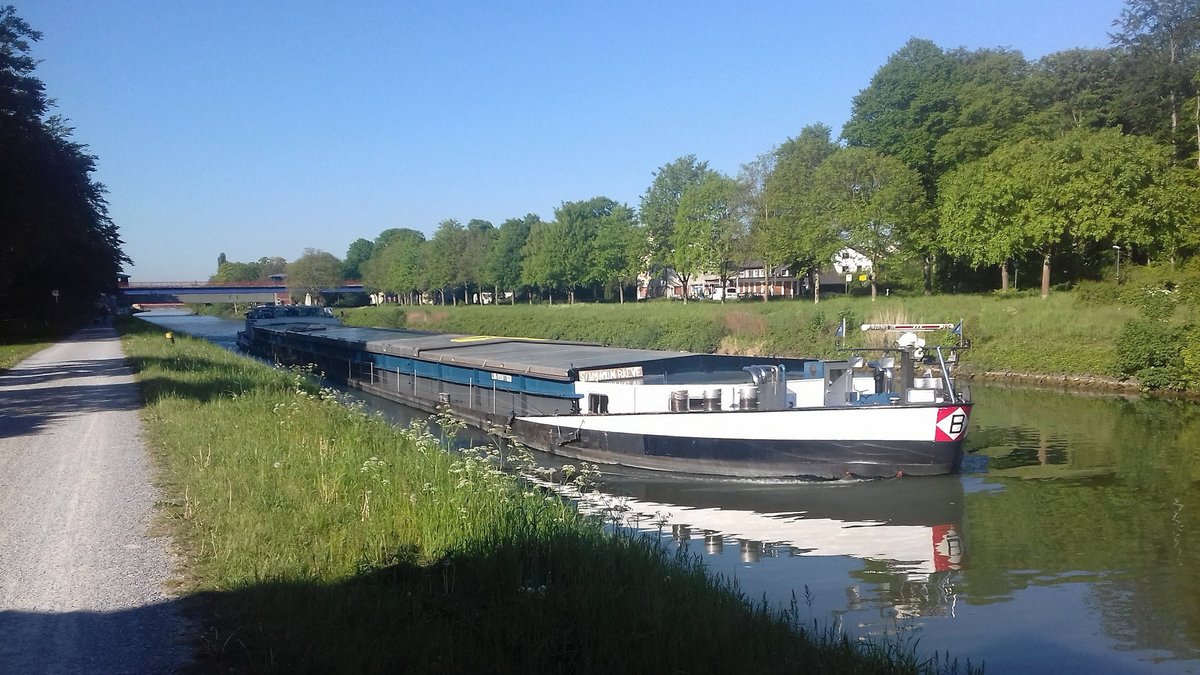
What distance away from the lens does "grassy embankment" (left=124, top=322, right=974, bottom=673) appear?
5.90 meters

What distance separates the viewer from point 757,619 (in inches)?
284

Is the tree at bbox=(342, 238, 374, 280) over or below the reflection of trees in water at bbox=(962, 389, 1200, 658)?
over

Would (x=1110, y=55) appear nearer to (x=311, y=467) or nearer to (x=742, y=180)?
(x=742, y=180)

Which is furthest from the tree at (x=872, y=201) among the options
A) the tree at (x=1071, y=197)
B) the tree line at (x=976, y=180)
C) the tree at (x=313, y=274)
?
the tree at (x=313, y=274)

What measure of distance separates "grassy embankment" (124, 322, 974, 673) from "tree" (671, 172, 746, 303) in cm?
4882

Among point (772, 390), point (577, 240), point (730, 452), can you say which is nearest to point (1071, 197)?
point (772, 390)

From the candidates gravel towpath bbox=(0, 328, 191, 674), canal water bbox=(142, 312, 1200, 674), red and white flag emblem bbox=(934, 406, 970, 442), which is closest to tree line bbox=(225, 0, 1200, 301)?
canal water bbox=(142, 312, 1200, 674)

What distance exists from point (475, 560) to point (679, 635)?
1.95 m

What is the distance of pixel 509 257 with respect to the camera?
87.5 meters

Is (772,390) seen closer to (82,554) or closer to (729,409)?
(729,409)

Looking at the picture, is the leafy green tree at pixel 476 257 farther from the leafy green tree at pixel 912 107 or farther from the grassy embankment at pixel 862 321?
the leafy green tree at pixel 912 107

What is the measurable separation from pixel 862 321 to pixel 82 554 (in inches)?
1396

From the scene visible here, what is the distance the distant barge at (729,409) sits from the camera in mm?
16875

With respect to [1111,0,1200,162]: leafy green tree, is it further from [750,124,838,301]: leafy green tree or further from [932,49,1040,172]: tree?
[750,124,838,301]: leafy green tree
